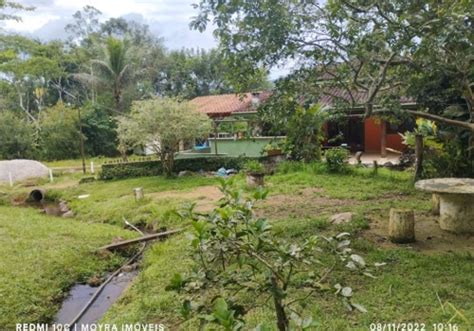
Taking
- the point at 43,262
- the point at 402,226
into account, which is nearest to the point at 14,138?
the point at 43,262

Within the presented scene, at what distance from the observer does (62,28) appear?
3247 cm

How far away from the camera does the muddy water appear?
5.00 meters

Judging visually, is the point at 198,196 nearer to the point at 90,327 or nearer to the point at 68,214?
the point at 68,214

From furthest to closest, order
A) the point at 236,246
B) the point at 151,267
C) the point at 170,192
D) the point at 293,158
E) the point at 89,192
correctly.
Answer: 1. the point at 293,158
2. the point at 89,192
3. the point at 170,192
4. the point at 151,267
5. the point at 236,246

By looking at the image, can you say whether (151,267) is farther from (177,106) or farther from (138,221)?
(177,106)

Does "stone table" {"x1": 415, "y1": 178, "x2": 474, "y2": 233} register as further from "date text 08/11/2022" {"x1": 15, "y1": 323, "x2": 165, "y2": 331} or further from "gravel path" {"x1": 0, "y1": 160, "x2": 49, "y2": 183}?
"gravel path" {"x1": 0, "y1": 160, "x2": 49, "y2": 183}

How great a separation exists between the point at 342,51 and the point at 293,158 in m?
9.64

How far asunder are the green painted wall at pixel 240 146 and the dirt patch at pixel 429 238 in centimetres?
893

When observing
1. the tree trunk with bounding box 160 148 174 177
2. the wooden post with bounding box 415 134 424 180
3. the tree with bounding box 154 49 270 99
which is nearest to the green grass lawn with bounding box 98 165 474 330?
the wooden post with bounding box 415 134 424 180

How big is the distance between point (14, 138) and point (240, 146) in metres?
13.3

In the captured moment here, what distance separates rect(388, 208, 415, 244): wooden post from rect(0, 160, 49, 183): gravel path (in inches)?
577

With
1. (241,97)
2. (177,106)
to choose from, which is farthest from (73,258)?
(177,106)

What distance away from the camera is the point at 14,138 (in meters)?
21.8

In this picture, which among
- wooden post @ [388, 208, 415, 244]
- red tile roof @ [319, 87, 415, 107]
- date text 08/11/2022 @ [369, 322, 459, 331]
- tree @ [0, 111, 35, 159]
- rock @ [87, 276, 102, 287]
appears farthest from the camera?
tree @ [0, 111, 35, 159]
